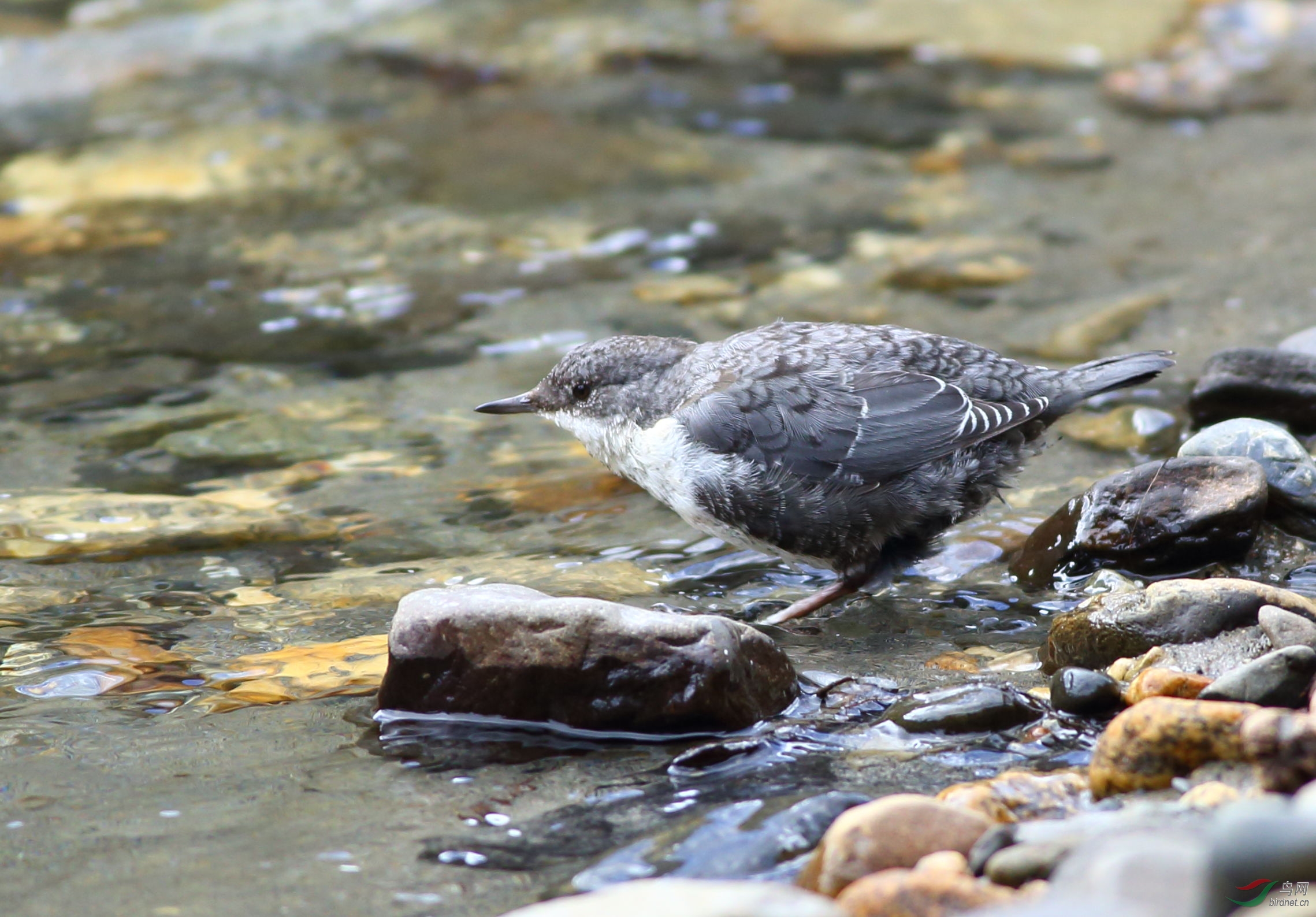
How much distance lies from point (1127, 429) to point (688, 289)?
270 centimetres

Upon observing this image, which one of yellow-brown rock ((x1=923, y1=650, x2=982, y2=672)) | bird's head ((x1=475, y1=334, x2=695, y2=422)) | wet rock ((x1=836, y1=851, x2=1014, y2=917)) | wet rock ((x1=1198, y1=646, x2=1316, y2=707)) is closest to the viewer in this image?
wet rock ((x1=836, y1=851, x2=1014, y2=917))

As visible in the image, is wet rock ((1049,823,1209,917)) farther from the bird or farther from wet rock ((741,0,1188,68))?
wet rock ((741,0,1188,68))

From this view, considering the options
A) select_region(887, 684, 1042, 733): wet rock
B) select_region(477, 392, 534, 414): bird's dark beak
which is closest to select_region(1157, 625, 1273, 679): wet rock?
select_region(887, 684, 1042, 733): wet rock

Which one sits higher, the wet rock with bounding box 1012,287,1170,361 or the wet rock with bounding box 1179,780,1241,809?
the wet rock with bounding box 1012,287,1170,361

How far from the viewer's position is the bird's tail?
448 cm

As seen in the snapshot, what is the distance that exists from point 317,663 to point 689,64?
337 inches

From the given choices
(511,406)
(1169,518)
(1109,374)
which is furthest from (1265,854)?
(511,406)

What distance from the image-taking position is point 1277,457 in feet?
14.6

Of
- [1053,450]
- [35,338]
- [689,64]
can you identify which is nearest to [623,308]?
[1053,450]

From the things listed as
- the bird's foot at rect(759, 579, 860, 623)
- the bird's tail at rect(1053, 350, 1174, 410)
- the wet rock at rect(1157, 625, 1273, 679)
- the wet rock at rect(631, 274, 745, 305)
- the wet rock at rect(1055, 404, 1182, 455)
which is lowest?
the bird's foot at rect(759, 579, 860, 623)

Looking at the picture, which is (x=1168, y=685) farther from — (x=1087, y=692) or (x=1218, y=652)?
(x=1218, y=652)

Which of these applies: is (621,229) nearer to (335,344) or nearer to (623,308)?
(623,308)

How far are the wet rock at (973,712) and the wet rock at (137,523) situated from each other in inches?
99.8

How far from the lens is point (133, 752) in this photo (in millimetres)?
3420
